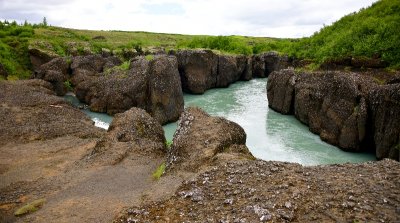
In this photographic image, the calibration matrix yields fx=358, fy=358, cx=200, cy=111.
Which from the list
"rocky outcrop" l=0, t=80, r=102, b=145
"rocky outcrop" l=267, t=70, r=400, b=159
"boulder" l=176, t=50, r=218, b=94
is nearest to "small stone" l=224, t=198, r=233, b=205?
"rocky outcrop" l=267, t=70, r=400, b=159

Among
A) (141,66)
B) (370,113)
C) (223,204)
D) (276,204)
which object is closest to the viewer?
(276,204)

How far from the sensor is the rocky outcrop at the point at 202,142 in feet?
60.3

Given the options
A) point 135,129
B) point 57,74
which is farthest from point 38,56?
point 135,129

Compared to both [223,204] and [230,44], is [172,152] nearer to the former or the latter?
[223,204]

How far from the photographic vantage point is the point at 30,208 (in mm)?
15891

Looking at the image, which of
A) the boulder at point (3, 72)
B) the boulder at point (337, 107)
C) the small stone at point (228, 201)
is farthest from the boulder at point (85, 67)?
the small stone at point (228, 201)

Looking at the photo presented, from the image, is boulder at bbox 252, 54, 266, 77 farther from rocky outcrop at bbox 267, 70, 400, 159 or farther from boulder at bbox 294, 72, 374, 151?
boulder at bbox 294, 72, 374, 151

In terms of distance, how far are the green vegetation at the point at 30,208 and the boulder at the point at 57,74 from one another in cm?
3642

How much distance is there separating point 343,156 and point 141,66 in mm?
24590

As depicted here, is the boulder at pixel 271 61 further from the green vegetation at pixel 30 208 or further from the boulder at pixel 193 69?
the green vegetation at pixel 30 208

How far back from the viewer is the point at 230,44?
8094 centimetres

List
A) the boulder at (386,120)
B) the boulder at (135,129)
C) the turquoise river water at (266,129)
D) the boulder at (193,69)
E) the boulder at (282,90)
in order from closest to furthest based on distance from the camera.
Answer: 1. the boulder at (386,120)
2. the boulder at (135,129)
3. the turquoise river water at (266,129)
4. the boulder at (282,90)
5. the boulder at (193,69)

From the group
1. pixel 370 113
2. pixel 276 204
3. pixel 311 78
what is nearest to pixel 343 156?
pixel 370 113

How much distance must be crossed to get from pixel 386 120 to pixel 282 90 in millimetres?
16620
